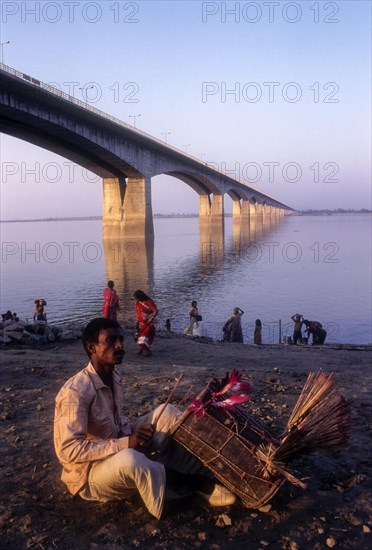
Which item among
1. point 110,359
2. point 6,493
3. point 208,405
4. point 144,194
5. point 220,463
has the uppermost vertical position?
point 144,194

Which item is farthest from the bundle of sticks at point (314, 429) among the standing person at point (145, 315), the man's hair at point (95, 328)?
the standing person at point (145, 315)

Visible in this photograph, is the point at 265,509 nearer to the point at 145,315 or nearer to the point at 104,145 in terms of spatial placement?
the point at 145,315

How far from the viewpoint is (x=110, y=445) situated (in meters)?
3.09

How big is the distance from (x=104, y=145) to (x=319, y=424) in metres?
39.2

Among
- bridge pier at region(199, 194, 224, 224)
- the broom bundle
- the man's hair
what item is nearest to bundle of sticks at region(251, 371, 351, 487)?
the broom bundle

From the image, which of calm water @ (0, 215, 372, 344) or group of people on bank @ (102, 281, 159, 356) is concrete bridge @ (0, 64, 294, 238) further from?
group of people on bank @ (102, 281, 159, 356)

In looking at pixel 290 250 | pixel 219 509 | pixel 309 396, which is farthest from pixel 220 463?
pixel 290 250

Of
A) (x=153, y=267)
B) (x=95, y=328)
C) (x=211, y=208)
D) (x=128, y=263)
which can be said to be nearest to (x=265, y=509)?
(x=95, y=328)

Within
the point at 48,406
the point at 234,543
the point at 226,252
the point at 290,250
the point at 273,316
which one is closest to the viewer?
the point at 234,543

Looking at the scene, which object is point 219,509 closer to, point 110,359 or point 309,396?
point 309,396

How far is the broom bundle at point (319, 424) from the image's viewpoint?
3076 millimetres

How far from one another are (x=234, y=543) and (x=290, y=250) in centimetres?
4745

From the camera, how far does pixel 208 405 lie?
322 cm

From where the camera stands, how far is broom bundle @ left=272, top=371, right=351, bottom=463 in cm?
308
